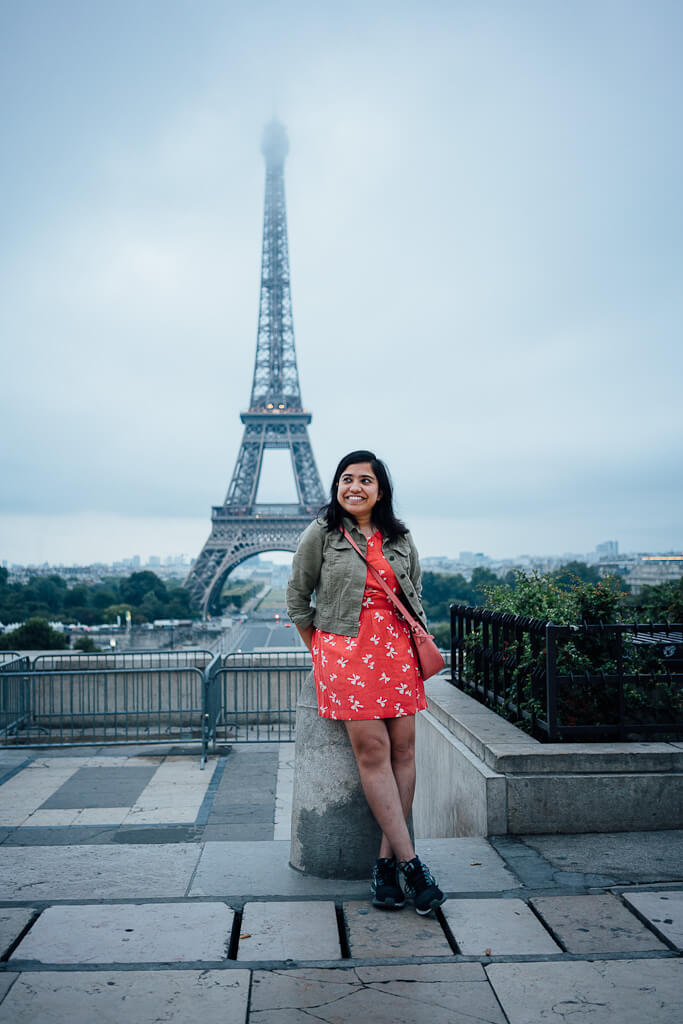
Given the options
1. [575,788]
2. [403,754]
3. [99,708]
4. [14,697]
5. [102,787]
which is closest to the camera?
[403,754]

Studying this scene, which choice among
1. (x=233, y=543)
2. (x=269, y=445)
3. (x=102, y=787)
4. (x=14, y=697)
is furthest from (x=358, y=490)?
(x=269, y=445)

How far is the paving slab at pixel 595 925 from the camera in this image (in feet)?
8.85

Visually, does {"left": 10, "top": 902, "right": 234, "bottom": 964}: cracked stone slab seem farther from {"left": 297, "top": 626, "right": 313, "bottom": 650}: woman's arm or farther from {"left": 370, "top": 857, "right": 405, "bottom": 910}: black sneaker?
{"left": 297, "top": 626, "right": 313, "bottom": 650}: woman's arm

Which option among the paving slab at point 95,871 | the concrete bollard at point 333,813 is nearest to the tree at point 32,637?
the paving slab at point 95,871

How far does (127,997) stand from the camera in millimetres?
2420

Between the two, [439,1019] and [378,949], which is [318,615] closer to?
[378,949]

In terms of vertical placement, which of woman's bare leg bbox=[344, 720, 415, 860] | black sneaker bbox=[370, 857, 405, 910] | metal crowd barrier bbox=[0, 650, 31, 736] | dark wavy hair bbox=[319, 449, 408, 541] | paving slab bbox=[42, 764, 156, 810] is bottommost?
paving slab bbox=[42, 764, 156, 810]

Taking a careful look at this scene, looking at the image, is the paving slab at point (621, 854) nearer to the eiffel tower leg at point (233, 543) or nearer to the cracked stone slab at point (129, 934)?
the cracked stone slab at point (129, 934)

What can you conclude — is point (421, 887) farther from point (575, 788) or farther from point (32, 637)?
point (32, 637)

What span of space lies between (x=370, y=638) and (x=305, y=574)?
0.39 m

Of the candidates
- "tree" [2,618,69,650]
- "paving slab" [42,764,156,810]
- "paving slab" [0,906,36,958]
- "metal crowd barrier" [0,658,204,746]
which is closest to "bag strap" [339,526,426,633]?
"paving slab" [0,906,36,958]

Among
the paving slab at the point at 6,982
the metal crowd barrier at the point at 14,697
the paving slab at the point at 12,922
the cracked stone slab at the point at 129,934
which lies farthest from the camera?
the metal crowd barrier at the point at 14,697

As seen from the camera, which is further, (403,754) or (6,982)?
(403,754)

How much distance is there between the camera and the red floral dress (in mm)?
3225
